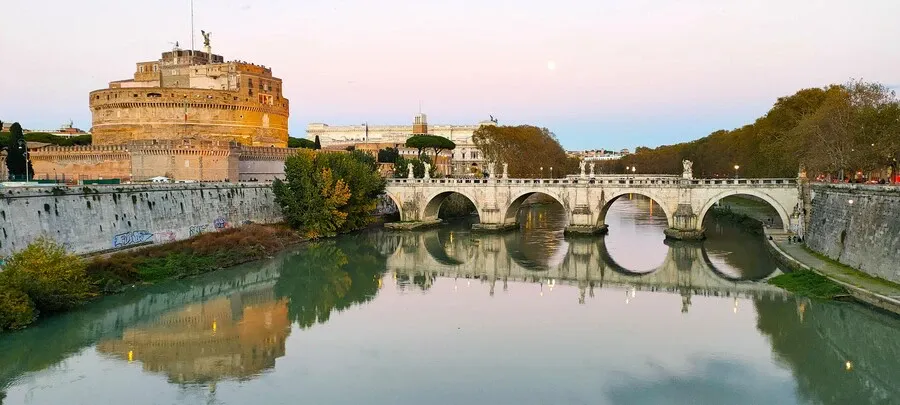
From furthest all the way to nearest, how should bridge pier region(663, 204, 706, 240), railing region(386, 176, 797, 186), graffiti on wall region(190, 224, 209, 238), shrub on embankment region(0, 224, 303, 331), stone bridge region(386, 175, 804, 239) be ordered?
bridge pier region(663, 204, 706, 240) < railing region(386, 176, 797, 186) < stone bridge region(386, 175, 804, 239) < graffiti on wall region(190, 224, 209, 238) < shrub on embankment region(0, 224, 303, 331)

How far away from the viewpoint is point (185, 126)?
44625 mm

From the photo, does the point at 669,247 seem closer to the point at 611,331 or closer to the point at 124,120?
the point at 611,331

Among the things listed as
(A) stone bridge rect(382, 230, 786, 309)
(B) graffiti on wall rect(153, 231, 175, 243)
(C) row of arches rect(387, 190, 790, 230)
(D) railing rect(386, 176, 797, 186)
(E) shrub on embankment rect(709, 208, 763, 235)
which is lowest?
(A) stone bridge rect(382, 230, 786, 309)

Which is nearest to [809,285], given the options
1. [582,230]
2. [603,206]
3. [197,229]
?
[582,230]

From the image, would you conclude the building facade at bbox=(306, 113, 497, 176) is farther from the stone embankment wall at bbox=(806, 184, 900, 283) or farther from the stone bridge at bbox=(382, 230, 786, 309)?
the stone embankment wall at bbox=(806, 184, 900, 283)

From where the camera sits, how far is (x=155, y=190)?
28078 millimetres

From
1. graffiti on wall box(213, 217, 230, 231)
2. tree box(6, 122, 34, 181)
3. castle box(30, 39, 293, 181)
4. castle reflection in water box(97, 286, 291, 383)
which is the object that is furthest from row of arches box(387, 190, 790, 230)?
castle reflection in water box(97, 286, 291, 383)

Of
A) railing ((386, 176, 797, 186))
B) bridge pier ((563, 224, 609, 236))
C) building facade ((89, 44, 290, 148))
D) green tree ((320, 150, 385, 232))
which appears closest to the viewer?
railing ((386, 176, 797, 186))

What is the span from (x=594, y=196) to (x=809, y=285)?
→ 15934mm

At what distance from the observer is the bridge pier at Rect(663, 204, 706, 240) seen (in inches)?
1288

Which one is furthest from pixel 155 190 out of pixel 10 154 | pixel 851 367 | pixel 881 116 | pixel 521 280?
pixel 881 116

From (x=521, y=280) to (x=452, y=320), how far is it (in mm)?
6442

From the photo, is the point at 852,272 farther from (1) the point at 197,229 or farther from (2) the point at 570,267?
(1) the point at 197,229

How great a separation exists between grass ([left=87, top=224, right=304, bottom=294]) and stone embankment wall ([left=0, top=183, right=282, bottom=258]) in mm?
902
